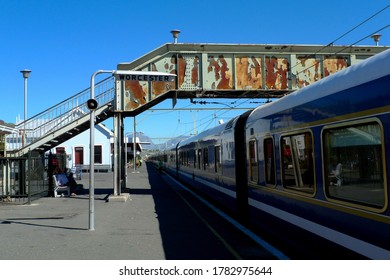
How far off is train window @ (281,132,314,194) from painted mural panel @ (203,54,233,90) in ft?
30.6

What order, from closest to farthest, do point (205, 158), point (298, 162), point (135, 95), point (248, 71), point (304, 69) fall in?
1. point (298, 162)
2. point (304, 69)
3. point (248, 71)
4. point (135, 95)
5. point (205, 158)

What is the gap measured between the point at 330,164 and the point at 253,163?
374 cm

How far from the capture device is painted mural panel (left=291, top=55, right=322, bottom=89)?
16281 millimetres

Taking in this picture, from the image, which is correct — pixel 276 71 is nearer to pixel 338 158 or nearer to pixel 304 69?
pixel 304 69

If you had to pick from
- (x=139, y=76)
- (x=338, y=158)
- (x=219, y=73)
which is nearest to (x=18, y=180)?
(x=139, y=76)

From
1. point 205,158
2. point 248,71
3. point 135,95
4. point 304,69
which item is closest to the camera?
point 304,69

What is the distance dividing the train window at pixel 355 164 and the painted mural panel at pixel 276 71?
439 inches

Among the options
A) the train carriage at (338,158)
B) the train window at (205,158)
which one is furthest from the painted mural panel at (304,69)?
the train carriage at (338,158)

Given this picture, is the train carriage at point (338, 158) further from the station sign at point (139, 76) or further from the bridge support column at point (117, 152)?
the bridge support column at point (117, 152)

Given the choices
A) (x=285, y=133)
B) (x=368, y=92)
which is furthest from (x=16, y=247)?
(x=368, y=92)

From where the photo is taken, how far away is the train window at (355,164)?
4402 mm

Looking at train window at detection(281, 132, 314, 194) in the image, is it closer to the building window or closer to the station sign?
the station sign

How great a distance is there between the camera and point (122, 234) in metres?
8.99

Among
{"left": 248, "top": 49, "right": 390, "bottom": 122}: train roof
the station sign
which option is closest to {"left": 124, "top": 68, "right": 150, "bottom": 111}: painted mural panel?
the station sign
